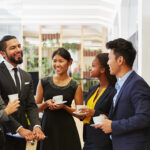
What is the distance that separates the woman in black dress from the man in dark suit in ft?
0.68

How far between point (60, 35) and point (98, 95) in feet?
26.6

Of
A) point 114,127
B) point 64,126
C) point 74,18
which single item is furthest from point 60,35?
point 114,127

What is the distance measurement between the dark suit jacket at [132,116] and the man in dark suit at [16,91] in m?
0.87

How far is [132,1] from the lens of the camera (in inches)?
169

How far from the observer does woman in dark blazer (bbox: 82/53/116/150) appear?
Result: 7.17 ft

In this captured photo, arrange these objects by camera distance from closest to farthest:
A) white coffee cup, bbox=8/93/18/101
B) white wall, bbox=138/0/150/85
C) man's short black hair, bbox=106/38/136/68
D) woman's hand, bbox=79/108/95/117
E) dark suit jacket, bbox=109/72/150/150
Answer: dark suit jacket, bbox=109/72/150/150
man's short black hair, bbox=106/38/136/68
white coffee cup, bbox=8/93/18/101
woman's hand, bbox=79/108/95/117
white wall, bbox=138/0/150/85

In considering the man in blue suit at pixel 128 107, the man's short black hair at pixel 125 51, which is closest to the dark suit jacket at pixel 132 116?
the man in blue suit at pixel 128 107

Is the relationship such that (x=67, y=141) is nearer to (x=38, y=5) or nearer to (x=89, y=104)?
(x=89, y=104)

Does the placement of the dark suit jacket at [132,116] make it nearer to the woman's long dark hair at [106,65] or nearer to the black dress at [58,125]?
the woman's long dark hair at [106,65]

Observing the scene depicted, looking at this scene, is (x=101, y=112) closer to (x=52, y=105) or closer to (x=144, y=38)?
(x=52, y=105)

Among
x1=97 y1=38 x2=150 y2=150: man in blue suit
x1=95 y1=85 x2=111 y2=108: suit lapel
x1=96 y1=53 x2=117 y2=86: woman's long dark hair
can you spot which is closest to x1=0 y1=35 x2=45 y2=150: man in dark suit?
x1=95 y1=85 x2=111 y2=108: suit lapel

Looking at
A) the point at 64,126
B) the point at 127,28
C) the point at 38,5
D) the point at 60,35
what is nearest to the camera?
the point at 64,126

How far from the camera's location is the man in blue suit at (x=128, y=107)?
154 cm

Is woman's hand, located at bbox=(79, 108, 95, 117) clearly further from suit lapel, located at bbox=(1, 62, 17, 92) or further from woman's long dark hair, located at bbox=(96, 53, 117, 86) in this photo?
suit lapel, located at bbox=(1, 62, 17, 92)
